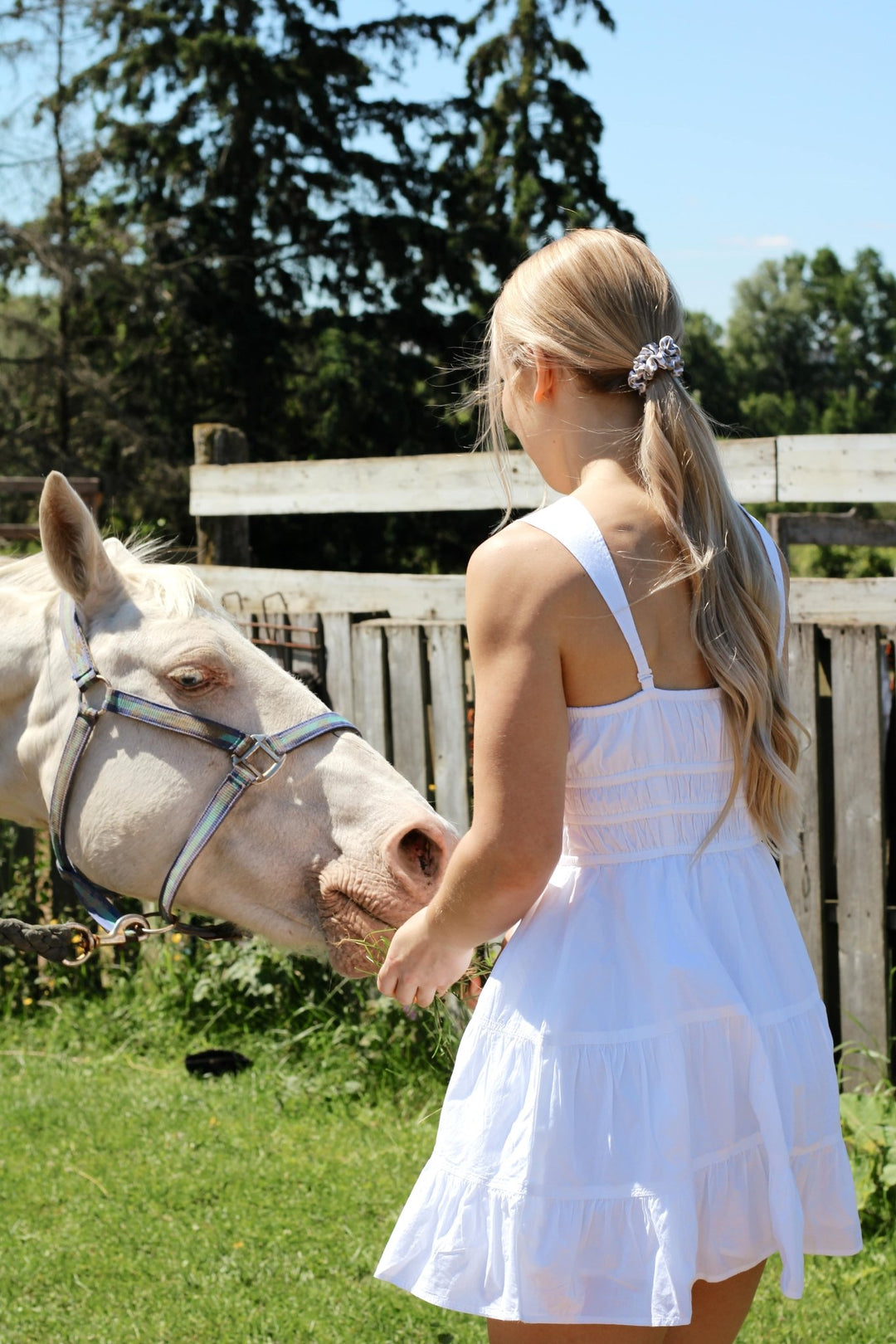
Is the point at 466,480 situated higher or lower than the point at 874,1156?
higher

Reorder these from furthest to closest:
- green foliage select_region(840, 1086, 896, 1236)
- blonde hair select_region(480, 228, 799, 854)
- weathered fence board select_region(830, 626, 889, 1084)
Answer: weathered fence board select_region(830, 626, 889, 1084) < green foliage select_region(840, 1086, 896, 1236) < blonde hair select_region(480, 228, 799, 854)

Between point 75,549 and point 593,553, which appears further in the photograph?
point 75,549

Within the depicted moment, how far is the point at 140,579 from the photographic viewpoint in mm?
2232

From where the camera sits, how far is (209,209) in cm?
1576

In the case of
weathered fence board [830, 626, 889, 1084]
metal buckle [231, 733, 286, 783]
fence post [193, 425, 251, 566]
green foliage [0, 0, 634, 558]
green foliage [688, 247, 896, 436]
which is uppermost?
green foliage [688, 247, 896, 436]

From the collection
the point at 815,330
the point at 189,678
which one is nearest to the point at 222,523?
the point at 189,678

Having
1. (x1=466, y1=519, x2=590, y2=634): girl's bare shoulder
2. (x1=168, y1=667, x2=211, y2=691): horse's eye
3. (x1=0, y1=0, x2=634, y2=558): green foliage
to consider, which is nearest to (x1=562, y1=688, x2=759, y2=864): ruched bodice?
(x1=466, y1=519, x2=590, y2=634): girl's bare shoulder

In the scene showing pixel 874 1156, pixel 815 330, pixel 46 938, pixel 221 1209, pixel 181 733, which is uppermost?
pixel 815 330

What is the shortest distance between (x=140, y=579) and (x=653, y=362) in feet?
3.83

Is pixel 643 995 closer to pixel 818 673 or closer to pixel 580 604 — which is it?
pixel 580 604

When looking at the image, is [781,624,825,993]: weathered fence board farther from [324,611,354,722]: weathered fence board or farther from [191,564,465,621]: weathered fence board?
[324,611,354,722]: weathered fence board

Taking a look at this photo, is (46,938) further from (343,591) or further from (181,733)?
(343,591)

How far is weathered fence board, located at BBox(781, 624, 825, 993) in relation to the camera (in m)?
3.64

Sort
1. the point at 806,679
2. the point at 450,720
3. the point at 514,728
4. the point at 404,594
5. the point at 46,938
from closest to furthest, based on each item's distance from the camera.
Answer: the point at 514,728 < the point at 46,938 < the point at 806,679 < the point at 450,720 < the point at 404,594
